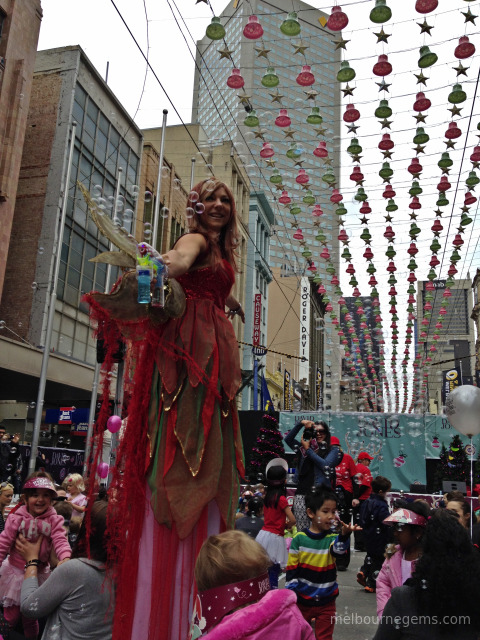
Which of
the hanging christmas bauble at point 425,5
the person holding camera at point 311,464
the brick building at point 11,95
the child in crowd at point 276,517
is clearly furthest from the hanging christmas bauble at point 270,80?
the brick building at point 11,95

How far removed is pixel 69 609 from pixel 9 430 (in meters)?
26.9

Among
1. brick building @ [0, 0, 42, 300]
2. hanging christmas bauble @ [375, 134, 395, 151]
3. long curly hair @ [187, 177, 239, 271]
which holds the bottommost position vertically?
long curly hair @ [187, 177, 239, 271]

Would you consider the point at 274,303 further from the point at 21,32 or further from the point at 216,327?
the point at 216,327

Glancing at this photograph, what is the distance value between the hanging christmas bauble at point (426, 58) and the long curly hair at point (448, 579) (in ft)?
22.3

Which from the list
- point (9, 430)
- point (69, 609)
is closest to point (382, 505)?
point (69, 609)

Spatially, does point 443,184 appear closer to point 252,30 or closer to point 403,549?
point 252,30

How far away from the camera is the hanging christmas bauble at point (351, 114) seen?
8.75 meters

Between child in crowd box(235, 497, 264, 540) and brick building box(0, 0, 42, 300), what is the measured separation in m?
12.4

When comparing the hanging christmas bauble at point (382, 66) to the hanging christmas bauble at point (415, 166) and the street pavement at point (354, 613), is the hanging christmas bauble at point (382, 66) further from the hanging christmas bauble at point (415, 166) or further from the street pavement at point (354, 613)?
the street pavement at point (354, 613)

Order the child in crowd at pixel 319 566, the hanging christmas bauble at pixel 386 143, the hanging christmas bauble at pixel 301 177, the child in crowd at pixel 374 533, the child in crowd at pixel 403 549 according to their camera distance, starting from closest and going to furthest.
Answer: the child in crowd at pixel 403 549 → the child in crowd at pixel 319 566 → the child in crowd at pixel 374 533 → the hanging christmas bauble at pixel 386 143 → the hanging christmas bauble at pixel 301 177

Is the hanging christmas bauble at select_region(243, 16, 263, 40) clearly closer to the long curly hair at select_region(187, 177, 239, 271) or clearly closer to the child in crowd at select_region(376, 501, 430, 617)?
the long curly hair at select_region(187, 177, 239, 271)

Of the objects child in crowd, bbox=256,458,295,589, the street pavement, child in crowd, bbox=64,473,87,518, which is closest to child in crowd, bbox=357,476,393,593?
the street pavement

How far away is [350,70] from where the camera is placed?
25.7 feet

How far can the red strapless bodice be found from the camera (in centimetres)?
265
